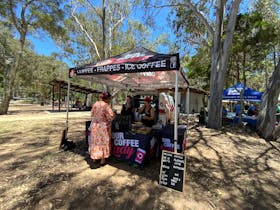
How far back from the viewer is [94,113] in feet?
10.5

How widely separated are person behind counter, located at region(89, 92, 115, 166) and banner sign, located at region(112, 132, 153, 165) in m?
0.31

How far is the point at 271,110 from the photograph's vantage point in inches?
241

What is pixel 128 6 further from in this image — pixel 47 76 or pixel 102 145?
pixel 47 76

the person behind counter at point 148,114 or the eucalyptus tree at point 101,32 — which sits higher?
the eucalyptus tree at point 101,32

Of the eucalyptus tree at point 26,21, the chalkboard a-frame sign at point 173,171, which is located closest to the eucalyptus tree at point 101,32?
the eucalyptus tree at point 26,21

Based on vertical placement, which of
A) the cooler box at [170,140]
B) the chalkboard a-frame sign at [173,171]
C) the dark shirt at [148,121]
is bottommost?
the chalkboard a-frame sign at [173,171]

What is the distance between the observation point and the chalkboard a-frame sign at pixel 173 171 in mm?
2479

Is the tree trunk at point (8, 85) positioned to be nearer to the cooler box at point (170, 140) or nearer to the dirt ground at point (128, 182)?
the dirt ground at point (128, 182)

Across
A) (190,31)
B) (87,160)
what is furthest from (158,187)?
(190,31)

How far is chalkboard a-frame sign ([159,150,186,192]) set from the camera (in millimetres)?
2479

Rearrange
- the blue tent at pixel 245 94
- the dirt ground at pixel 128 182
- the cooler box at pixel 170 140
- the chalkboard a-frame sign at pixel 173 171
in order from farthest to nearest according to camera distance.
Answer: the blue tent at pixel 245 94 → the cooler box at pixel 170 140 → the chalkboard a-frame sign at pixel 173 171 → the dirt ground at pixel 128 182

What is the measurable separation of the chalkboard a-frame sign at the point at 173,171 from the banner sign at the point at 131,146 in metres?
0.56

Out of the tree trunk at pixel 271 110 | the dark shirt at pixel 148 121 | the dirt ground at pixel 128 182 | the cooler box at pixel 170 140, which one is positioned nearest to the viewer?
the dirt ground at pixel 128 182

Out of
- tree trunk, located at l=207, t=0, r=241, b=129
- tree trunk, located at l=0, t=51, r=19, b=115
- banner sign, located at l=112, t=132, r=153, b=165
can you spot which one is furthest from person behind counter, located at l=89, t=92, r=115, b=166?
tree trunk, located at l=0, t=51, r=19, b=115
